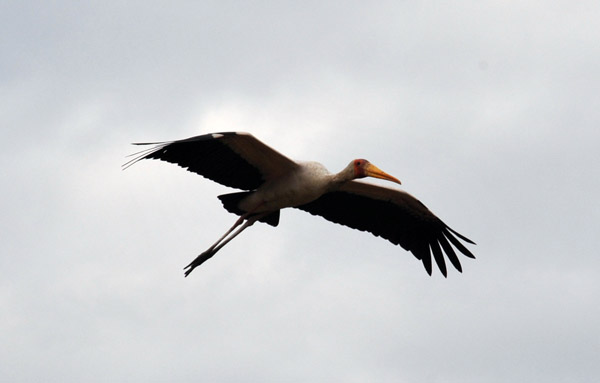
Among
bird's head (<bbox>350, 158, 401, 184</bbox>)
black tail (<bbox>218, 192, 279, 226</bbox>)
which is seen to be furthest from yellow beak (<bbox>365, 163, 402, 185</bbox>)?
black tail (<bbox>218, 192, 279, 226</bbox>)

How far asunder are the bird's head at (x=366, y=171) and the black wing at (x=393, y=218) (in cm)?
113

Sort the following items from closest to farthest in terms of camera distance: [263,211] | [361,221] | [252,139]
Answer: [252,139] → [263,211] → [361,221]

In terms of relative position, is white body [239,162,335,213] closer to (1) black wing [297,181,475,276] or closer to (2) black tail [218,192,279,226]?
(2) black tail [218,192,279,226]

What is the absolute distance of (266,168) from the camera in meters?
20.2

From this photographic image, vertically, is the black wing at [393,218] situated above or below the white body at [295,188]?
above

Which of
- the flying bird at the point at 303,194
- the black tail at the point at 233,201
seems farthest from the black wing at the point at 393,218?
the black tail at the point at 233,201

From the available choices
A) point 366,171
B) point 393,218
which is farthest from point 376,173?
point 393,218

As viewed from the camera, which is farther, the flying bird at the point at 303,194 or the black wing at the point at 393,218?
the black wing at the point at 393,218

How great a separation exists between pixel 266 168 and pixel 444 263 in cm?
459

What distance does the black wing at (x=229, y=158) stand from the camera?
63.6 feet

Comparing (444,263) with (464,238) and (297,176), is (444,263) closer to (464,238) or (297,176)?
(464,238)

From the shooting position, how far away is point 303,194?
20.0m

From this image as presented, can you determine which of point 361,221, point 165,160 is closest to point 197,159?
point 165,160

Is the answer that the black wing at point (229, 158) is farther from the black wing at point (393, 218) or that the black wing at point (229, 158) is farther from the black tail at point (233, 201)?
the black wing at point (393, 218)
